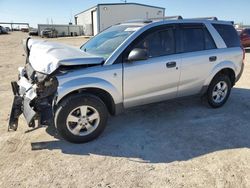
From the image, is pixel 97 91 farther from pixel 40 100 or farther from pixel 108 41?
pixel 108 41

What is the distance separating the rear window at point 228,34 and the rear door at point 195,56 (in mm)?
377

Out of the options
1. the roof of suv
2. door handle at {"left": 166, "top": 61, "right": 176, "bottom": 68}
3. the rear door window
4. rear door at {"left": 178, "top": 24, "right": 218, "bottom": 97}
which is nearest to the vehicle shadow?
rear door at {"left": 178, "top": 24, "right": 218, "bottom": 97}

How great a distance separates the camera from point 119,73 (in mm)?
4059

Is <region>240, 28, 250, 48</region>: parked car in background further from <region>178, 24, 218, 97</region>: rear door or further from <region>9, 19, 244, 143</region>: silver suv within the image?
<region>178, 24, 218, 97</region>: rear door

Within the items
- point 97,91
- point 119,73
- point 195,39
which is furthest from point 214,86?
point 97,91

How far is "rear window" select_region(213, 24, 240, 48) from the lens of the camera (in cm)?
541

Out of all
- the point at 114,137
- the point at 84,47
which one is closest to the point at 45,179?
the point at 114,137

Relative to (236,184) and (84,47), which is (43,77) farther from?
(236,184)

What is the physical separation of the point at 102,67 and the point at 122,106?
78 centimetres

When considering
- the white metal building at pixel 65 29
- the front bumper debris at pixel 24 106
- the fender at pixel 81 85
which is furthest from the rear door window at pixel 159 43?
the white metal building at pixel 65 29

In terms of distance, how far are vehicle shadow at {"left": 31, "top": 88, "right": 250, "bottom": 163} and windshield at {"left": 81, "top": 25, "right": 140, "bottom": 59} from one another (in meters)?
1.33

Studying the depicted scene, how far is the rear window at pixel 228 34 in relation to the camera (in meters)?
5.41

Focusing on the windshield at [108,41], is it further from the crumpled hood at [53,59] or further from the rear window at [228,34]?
the rear window at [228,34]

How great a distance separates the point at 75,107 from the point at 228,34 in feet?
12.2
